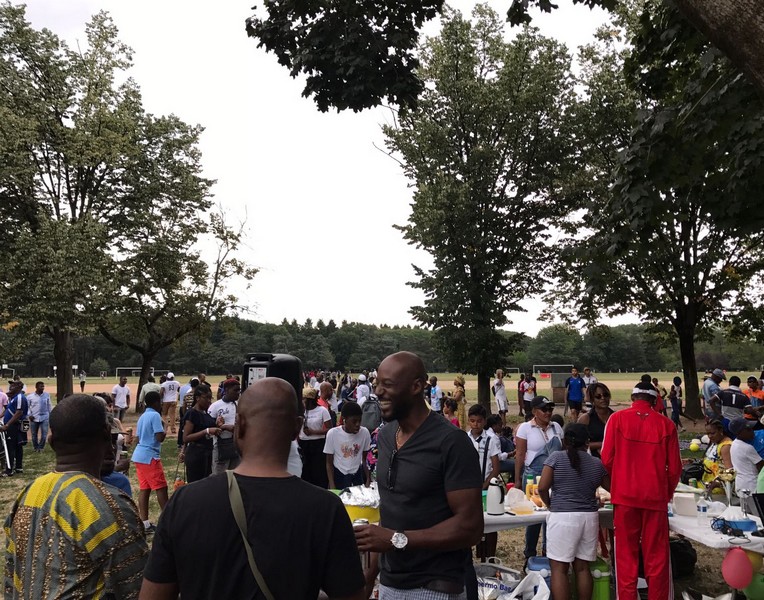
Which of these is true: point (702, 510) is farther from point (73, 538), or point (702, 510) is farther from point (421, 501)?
point (73, 538)

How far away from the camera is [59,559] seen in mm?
2135

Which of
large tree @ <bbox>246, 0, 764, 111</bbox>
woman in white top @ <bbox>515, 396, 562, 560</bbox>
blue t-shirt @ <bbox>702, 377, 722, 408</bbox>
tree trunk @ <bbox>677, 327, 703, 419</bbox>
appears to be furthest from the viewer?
tree trunk @ <bbox>677, 327, 703, 419</bbox>

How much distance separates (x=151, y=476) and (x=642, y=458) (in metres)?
6.08

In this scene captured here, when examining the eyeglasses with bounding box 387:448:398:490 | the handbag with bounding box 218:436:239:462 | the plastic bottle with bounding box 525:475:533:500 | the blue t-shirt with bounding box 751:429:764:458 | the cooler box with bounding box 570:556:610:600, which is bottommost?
the cooler box with bounding box 570:556:610:600

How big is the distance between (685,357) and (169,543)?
2456 cm

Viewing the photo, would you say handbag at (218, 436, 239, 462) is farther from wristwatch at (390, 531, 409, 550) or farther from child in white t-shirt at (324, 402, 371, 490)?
wristwatch at (390, 531, 409, 550)

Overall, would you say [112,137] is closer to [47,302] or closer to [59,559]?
[47,302]

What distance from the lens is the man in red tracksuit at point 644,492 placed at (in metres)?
5.44

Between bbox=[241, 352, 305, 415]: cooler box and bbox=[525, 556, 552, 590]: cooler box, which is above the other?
bbox=[241, 352, 305, 415]: cooler box

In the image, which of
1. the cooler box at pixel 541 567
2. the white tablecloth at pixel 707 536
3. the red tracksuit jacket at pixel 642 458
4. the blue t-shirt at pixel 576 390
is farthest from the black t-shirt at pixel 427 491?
the blue t-shirt at pixel 576 390

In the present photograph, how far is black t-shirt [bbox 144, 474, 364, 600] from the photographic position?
1.85 metres

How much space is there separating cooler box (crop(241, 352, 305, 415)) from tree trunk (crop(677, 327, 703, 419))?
1833cm

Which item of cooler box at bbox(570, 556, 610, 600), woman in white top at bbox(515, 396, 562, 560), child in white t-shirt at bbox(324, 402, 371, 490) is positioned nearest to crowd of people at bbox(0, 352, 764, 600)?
cooler box at bbox(570, 556, 610, 600)

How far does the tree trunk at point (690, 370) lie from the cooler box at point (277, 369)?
60.1ft
